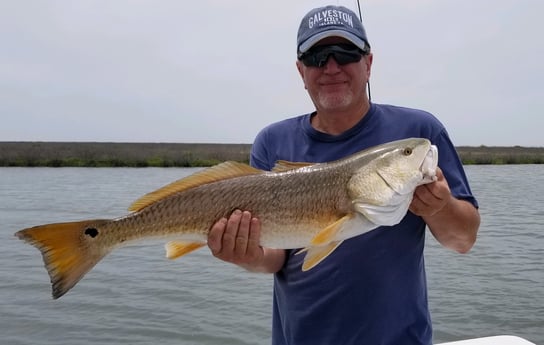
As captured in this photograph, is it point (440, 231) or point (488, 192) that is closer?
point (440, 231)

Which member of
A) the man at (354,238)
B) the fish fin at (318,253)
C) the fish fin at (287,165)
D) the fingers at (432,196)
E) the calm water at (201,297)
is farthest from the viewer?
the calm water at (201,297)

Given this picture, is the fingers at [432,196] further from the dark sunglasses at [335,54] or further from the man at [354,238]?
the dark sunglasses at [335,54]

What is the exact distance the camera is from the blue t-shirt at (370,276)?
111 inches

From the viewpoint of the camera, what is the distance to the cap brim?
3.03 meters

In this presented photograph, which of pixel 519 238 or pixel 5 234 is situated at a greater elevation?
pixel 5 234

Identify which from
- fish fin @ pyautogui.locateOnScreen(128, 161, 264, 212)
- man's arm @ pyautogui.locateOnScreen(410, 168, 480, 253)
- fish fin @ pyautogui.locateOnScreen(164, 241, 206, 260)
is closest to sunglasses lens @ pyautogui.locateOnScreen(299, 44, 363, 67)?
fish fin @ pyautogui.locateOnScreen(128, 161, 264, 212)

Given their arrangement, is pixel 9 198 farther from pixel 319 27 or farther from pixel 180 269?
pixel 319 27

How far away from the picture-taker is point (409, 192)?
269 centimetres

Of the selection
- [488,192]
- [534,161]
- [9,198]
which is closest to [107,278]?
[9,198]

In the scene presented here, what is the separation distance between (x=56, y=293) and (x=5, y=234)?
16264mm

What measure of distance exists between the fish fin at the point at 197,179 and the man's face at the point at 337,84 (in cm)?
56

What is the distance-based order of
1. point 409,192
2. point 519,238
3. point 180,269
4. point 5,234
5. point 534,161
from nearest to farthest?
point 409,192 < point 180,269 < point 519,238 < point 5,234 < point 534,161

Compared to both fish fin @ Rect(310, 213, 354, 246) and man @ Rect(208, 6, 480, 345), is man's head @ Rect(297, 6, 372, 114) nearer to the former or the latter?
man @ Rect(208, 6, 480, 345)

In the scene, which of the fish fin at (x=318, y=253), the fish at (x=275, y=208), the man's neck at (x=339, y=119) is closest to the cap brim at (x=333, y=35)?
the man's neck at (x=339, y=119)
